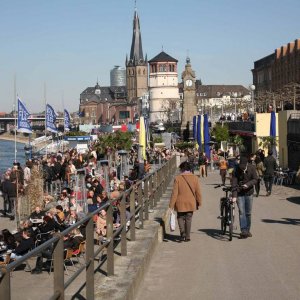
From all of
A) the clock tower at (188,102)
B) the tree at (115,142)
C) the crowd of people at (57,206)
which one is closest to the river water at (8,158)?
the tree at (115,142)

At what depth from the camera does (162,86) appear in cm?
17738

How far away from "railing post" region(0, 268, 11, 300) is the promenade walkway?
4061 mm

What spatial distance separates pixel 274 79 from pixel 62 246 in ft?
393

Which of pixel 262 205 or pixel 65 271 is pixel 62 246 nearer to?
pixel 65 271

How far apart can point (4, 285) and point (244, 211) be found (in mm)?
8624

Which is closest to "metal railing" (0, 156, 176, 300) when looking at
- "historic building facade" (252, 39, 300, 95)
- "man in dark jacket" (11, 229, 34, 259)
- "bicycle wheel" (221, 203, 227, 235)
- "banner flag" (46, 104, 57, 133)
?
"man in dark jacket" (11, 229, 34, 259)

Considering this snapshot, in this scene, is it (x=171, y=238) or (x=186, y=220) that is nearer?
(x=186, y=220)

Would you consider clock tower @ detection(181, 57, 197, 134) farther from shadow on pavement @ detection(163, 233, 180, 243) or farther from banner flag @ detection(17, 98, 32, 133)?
shadow on pavement @ detection(163, 233, 180, 243)

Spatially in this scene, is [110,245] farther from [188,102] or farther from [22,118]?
[188,102]

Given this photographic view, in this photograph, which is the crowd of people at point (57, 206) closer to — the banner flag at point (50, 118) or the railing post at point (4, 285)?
the railing post at point (4, 285)

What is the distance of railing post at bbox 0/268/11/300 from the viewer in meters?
3.14

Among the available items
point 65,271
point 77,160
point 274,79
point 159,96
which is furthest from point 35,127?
point 65,271

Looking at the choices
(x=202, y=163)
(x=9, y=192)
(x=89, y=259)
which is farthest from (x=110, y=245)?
(x=202, y=163)

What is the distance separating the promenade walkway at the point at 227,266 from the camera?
24.3ft
